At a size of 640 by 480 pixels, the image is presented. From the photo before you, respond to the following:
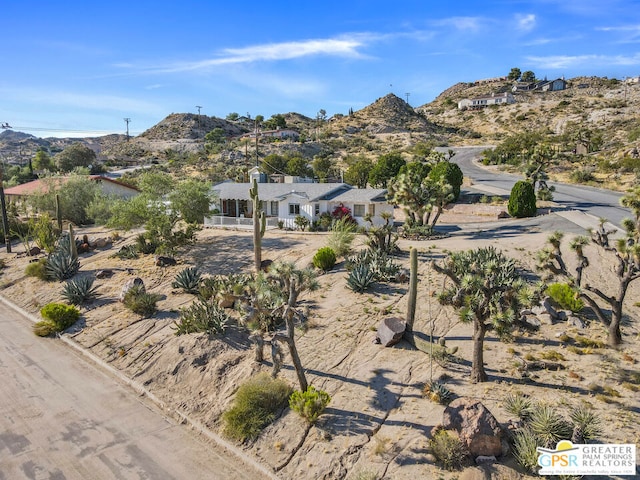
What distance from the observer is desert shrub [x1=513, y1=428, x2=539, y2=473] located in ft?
30.5

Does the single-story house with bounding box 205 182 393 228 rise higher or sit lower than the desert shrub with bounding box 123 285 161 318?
higher

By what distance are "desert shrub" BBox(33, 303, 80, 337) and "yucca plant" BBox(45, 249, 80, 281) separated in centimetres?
602

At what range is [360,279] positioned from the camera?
19.4 meters

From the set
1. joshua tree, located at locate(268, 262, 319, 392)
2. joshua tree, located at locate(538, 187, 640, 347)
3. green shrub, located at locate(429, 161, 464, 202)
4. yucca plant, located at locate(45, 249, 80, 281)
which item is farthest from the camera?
green shrub, located at locate(429, 161, 464, 202)

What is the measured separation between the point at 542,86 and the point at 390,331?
16765 cm

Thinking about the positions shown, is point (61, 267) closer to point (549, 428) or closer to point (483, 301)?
point (483, 301)

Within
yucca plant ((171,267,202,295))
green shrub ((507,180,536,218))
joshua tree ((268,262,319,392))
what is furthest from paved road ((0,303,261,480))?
green shrub ((507,180,536,218))

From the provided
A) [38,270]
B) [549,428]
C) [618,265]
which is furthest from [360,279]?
[38,270]

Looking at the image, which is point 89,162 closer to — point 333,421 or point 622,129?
point 333,421

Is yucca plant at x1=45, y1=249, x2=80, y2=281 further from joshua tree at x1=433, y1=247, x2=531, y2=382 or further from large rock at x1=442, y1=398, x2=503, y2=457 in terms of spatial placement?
large rock at x1=442, y1=398, x2=503, y2=457

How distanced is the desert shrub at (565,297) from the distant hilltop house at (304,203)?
16.9 meters

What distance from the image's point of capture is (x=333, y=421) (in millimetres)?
11758

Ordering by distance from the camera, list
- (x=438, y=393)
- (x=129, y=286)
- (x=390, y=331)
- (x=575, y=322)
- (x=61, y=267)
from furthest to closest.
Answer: (x=61, y=267), (x=129, y=286), (x=575, y=322), (x=390, y=331), (x=438, y=393)

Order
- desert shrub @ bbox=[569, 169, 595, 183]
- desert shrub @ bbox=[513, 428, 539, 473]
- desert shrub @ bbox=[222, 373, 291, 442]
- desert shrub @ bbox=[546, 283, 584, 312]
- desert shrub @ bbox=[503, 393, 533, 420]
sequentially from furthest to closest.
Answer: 1. desert shrub @ bbox=[569, 169, 595, 183]
2. desert shrub @ bbox=[546, 283, 584, 312]
3. desert shrub @ bbox=[222, 373, 291, 442]
4. desert shrub @ bbox=[503, 393, 533, 420]
5. desert shrub @ bbox=[513, 428, 539, 473]
